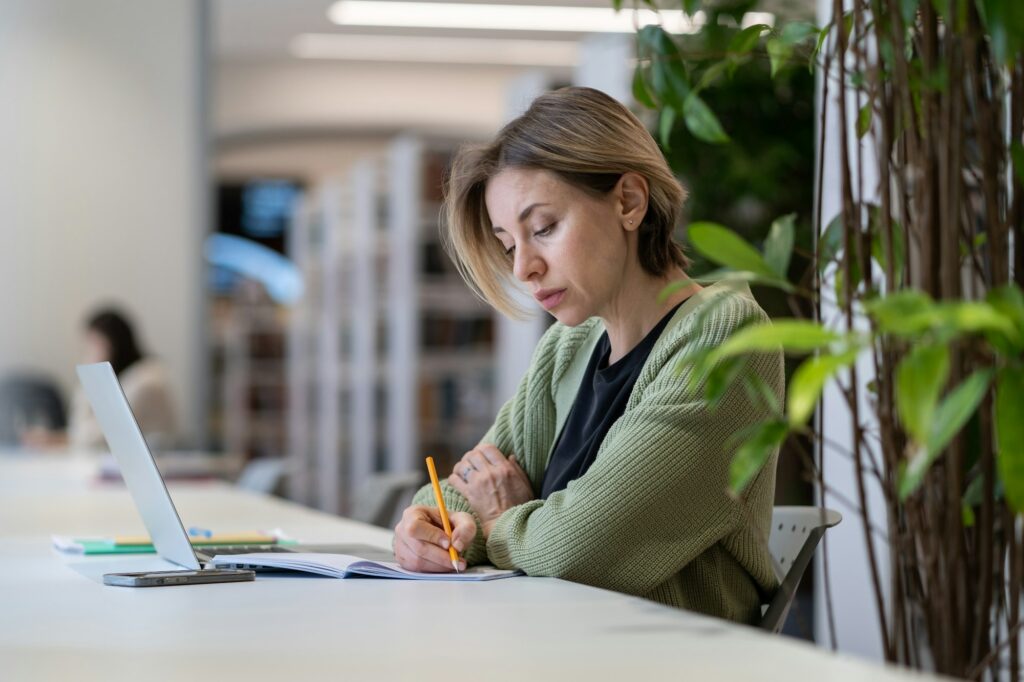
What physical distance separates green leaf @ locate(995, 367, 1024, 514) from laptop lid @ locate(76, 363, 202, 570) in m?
1.04

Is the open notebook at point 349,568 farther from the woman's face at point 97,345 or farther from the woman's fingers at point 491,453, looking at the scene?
the woman's face at point 97,345

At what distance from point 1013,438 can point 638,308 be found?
3.22 ft

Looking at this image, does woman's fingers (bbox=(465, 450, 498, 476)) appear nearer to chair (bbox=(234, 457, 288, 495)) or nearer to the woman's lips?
the woman's lips

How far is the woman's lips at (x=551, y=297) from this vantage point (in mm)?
1821

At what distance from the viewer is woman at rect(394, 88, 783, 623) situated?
158cm

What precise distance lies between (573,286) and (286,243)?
1373 centimetres

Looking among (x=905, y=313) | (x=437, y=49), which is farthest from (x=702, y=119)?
(x=437, y=49)

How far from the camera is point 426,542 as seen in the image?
1.69 meters

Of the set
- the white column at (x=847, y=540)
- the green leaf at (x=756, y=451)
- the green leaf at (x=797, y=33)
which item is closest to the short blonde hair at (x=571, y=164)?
the green leaf at (x=797, y=33)

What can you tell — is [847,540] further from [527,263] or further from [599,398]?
[527,263]

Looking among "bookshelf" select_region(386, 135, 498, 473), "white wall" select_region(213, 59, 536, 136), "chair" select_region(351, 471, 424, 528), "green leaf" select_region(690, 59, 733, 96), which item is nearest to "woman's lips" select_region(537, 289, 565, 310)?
"green leaf" select_region(690, 59, 733, 96)

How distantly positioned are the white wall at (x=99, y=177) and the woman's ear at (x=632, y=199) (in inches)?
232

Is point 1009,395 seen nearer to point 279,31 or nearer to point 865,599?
point 865,599

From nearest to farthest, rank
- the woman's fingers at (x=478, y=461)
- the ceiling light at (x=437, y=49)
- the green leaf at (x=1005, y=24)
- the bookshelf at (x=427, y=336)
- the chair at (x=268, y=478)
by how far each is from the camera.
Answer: the green leaf at (x=1005, y=24), the woman's fingers at (x=478, y=461), the chair at (x=268, y=478), the bookshelf at (x=427, y=336), the ceiling light at (x=437, y=49)
